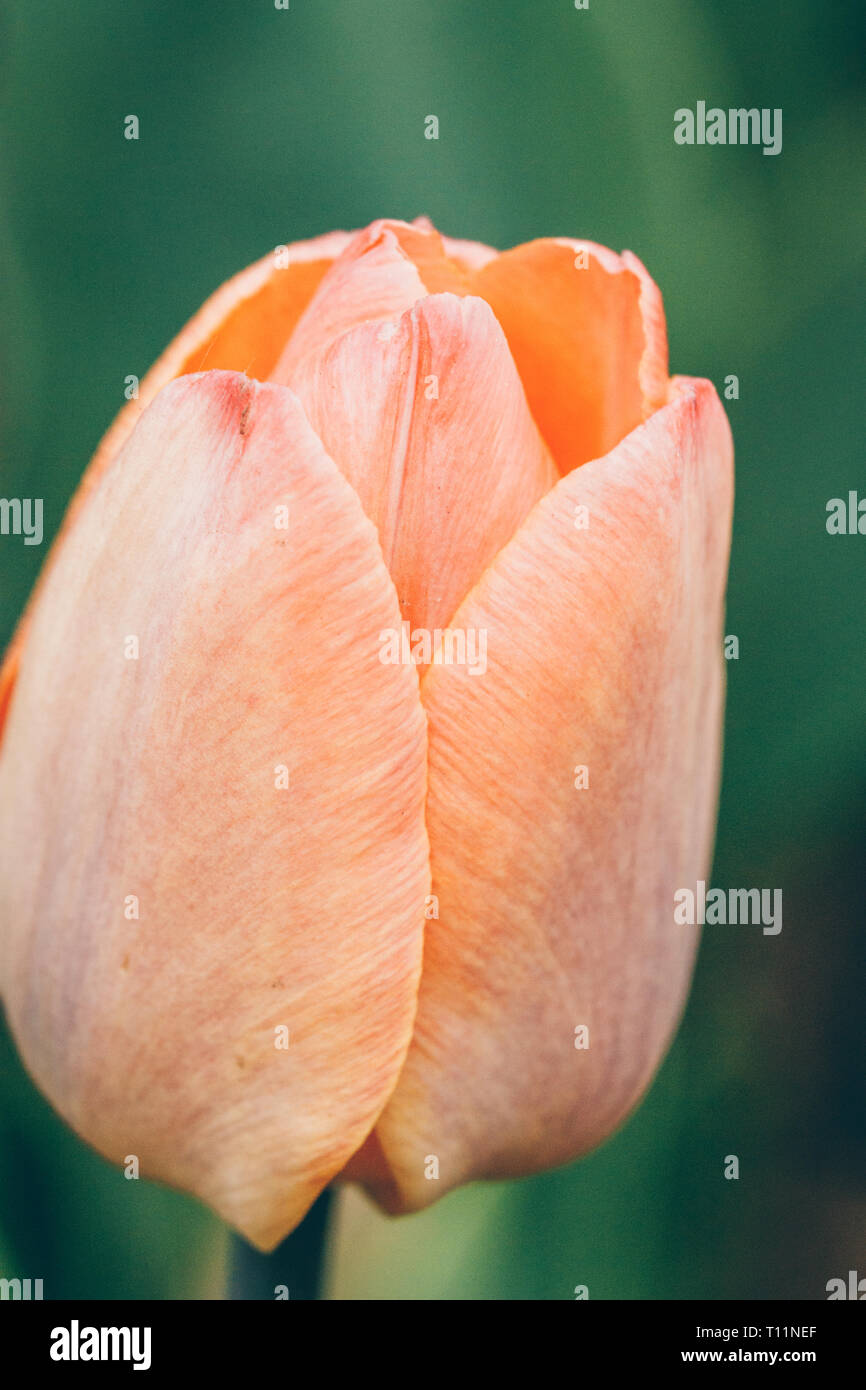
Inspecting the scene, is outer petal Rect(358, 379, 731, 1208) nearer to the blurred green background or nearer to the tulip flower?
the tulip flower

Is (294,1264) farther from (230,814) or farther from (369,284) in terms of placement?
(369,284)

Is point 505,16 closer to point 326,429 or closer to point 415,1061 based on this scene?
point 326,429

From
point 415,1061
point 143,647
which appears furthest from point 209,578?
point 415,1061

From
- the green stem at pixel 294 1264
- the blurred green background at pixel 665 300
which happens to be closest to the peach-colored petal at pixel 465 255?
the blurred green background at pixel 665 300

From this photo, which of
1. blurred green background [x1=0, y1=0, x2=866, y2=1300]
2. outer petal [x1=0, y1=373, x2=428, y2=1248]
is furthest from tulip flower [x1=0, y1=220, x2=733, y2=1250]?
blurred green background [x1=0, y1=0, x2=866, y2=1300]

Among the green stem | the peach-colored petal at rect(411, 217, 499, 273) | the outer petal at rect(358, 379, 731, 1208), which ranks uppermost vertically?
the peach-colored petal at rect(411, 217, 499, 273)

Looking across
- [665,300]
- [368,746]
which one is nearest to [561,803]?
[368,746]
